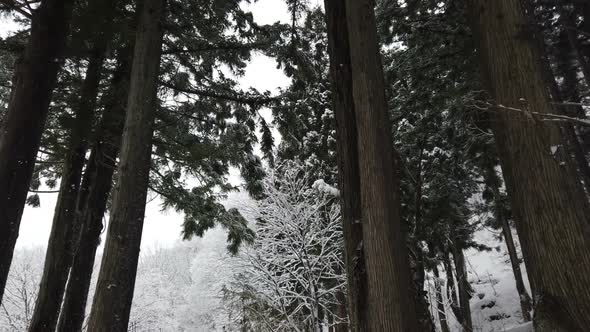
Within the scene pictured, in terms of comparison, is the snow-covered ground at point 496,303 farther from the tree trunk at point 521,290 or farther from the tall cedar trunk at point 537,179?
the tall cedar trunk at point 537,179

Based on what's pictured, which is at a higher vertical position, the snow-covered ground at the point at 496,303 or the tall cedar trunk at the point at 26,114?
the tall cedar trunk at the point at 26,114

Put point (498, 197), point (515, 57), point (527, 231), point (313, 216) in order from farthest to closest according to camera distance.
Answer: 1. point (498, 197)
2. point (313, 216)
3. point (515, 57)
4. point (527, 231)

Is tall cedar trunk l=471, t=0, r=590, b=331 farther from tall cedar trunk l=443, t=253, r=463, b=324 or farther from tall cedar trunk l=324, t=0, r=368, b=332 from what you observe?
tall cedar trunk l=443, t=253, r=463, b=324

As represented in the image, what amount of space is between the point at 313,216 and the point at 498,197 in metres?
7.53

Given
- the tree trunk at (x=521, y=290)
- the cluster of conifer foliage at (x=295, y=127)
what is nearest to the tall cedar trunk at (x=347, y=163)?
the cluster of conifer foliage at (x=295, y=127)

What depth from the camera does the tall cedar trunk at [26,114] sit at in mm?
3121

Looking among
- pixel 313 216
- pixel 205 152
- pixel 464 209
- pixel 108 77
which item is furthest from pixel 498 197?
pixel 108 77

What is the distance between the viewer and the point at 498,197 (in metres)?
13.9

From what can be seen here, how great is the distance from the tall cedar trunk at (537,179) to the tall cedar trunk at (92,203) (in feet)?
17.2

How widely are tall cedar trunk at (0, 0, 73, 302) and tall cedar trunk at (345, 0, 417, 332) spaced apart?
2924 mm

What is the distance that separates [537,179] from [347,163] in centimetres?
159

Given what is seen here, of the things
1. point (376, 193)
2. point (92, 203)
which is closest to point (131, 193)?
point (376, 193)

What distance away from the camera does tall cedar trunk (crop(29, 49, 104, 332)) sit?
18.5ft

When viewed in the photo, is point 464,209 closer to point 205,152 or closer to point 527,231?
point 205,152
